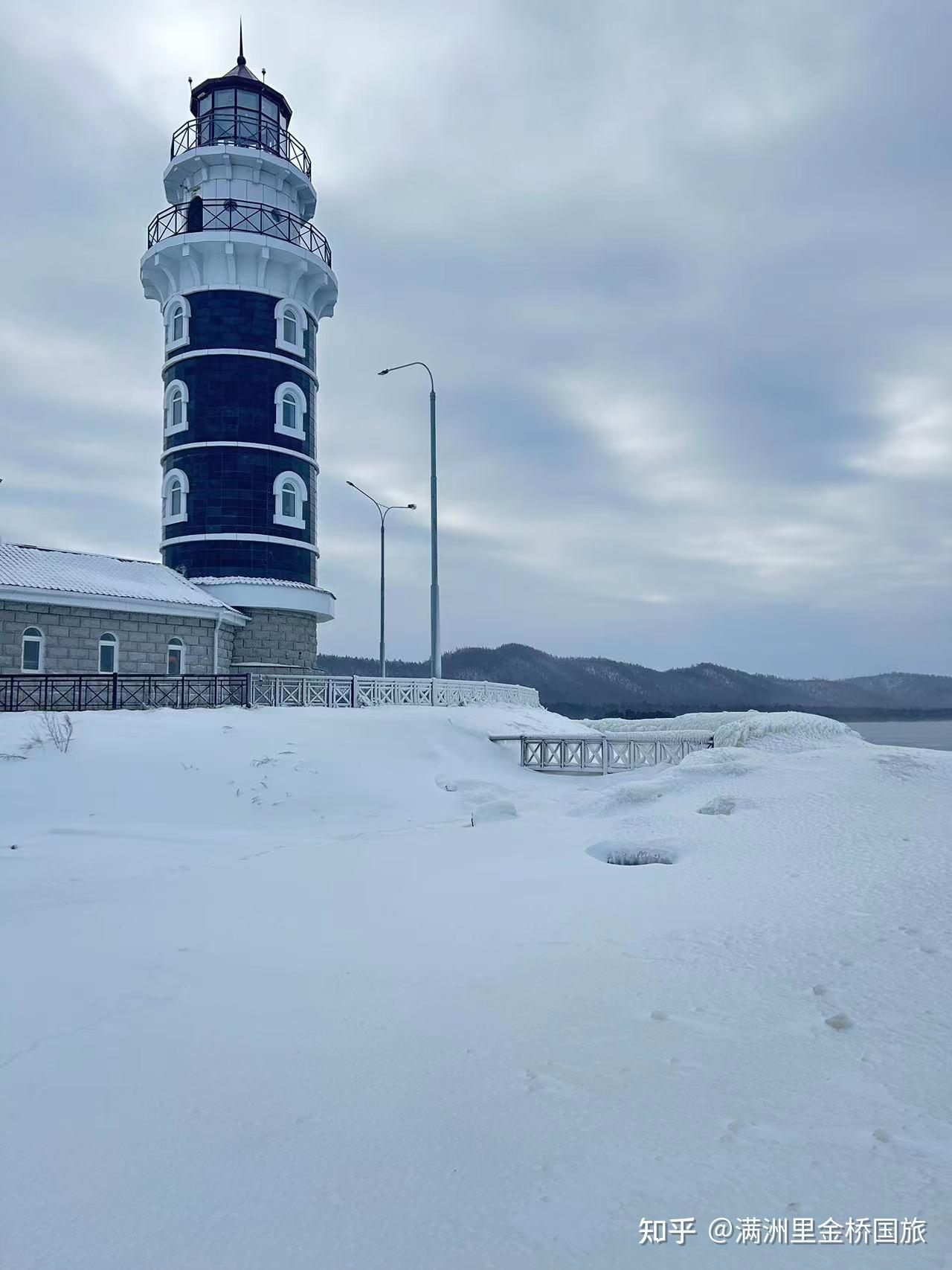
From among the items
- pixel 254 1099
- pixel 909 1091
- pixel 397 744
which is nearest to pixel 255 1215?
pixel 254 1099

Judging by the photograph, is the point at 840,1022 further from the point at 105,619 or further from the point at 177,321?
the point at 177,321

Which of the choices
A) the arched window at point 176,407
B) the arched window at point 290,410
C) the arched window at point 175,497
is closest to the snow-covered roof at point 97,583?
the arched window at point 175,497

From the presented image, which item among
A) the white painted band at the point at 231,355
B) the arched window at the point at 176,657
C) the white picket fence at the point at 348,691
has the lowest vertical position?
the white picket fence at the point at 348,691

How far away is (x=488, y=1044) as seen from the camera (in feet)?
16.4

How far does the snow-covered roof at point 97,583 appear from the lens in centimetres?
2400

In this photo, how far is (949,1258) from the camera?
3.06m

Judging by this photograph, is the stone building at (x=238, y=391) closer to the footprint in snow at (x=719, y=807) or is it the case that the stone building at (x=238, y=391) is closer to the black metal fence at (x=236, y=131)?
the black metal fence at (x=236, y=131)

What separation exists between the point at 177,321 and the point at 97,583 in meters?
12.4

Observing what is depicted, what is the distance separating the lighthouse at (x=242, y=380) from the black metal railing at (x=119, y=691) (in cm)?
688

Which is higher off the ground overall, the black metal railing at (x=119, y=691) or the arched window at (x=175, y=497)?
the arched window at (x=175, y=497)

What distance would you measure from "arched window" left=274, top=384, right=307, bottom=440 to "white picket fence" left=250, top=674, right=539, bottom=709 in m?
11.7

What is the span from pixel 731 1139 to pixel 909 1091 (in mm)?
1150

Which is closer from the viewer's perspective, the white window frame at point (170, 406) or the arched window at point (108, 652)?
the arched window at point (108, 652)

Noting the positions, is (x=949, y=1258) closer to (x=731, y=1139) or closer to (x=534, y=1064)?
(x=731, y=1139)
